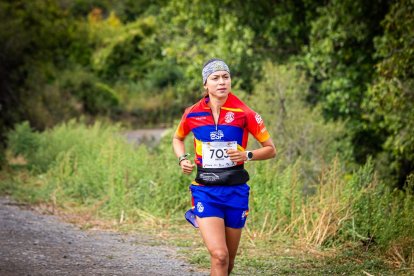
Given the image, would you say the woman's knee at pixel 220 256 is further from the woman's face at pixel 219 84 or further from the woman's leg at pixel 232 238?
the woman's face at pixel 219 84

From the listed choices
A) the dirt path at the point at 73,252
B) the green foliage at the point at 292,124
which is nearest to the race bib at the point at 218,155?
the dirt path at the point at 73,252

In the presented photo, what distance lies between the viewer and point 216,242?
233 inches

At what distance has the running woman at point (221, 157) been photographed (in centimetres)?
611

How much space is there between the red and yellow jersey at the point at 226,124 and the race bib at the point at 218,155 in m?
0.05

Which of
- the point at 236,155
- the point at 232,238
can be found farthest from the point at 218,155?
the point at 232,238

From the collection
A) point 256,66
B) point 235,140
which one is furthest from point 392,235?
point 256,66

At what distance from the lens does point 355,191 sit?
9.48 m

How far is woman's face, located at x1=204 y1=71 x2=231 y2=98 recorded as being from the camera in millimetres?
6199

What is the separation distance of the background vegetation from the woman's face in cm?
309

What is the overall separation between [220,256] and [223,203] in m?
0.48

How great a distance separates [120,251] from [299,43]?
1178cm

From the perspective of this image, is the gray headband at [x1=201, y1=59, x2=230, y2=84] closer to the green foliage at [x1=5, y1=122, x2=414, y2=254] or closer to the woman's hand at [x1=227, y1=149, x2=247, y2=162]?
the woman's hand at [x1=227, y1=149, x2=247, y2=162]

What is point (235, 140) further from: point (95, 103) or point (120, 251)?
point (95, 103)

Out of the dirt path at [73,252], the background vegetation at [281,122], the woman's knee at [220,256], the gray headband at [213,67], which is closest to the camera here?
the woman's knee at [220,256]
